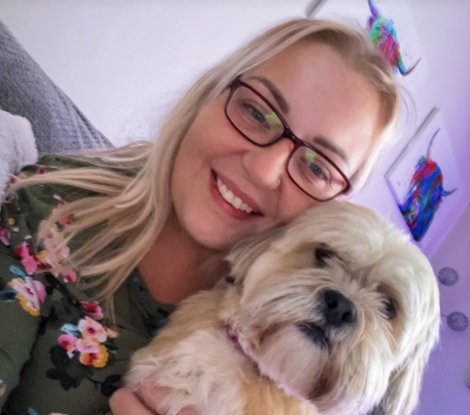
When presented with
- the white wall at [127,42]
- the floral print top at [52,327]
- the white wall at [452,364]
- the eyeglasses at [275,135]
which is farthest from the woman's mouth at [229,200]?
the white wall at [452,364]

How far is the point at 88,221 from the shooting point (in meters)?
Result: 1.06

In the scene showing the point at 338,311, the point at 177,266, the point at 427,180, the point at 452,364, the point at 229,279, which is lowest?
the point at 452,364

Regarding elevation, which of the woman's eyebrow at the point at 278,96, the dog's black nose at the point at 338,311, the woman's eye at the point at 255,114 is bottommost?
the dog's black nose at the point at 338,311

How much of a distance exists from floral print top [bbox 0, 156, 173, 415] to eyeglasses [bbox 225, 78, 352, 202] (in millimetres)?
453

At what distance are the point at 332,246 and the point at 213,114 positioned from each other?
0.42 meters

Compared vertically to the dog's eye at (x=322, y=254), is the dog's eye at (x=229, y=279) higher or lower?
lower

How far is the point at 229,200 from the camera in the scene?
101 centimetres

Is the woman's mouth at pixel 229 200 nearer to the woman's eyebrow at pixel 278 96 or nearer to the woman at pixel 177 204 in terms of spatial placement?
the woman at pixel 177 204

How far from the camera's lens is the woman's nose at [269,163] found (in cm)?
95

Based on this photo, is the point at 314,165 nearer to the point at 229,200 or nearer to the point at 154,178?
the point at 229,200

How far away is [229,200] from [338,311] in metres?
0.36

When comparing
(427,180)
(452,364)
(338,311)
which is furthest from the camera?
(452,364)

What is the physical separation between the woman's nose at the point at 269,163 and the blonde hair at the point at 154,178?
0.22m

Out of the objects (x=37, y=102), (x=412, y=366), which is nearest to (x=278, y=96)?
(x=412, y=366)
